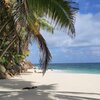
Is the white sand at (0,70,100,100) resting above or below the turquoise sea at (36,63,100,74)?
above

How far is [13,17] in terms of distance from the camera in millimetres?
11305

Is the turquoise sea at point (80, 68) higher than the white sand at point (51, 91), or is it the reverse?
the white sand at point (51, 91)

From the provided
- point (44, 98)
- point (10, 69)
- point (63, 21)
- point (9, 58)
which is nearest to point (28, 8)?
point (63, 21)

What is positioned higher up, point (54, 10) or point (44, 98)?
point (54, 10)

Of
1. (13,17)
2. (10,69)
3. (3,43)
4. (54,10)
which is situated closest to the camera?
(54,10)

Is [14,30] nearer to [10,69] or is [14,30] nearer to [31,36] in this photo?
[31,36]

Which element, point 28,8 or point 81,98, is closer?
point 28,8

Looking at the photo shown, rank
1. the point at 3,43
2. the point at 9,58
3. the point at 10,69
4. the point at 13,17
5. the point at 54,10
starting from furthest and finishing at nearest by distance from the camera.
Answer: the point at 10,69
the point at 9,58
the point at 3,43
the point at 13,17
the point at 54,10

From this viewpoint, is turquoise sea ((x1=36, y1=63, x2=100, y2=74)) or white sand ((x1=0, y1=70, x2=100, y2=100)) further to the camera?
turquoise sea ((x1=36, y1=63, x2=100, y2=74))

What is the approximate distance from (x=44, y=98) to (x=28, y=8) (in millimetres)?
3715

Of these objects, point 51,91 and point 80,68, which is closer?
point 51,91

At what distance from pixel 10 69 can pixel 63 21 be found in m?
16.8

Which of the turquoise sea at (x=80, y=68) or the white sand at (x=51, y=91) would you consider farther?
the turquoise sea at (x=80, y=68)

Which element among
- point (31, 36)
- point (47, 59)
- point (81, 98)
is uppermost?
point (31, 36)
